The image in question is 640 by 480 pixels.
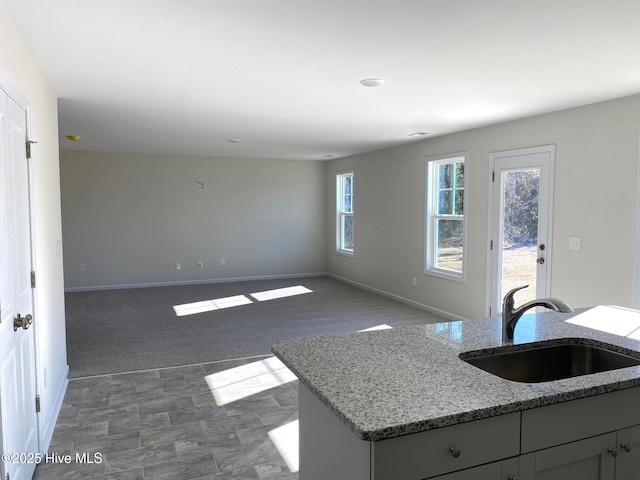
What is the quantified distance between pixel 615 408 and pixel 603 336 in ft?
1.97

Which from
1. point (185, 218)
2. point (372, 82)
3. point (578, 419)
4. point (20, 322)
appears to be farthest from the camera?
point (185, 218)

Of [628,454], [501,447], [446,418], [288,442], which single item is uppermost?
[446,418]

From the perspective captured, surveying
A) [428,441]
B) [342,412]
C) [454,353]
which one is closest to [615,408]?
[454,353]

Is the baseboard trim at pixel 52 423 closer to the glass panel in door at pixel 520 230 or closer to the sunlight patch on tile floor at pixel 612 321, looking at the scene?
the sunlight patch on tile floor at pixel 612 321

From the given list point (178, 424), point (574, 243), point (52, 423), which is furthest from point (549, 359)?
point (52, 423)

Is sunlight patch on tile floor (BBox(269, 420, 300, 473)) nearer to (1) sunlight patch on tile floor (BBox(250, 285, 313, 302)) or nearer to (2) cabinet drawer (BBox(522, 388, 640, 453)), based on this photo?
(2) cabinet drawer (BBox(522, 388, 640, 453))

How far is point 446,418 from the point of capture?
1.27 m

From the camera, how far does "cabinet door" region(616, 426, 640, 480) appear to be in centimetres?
158

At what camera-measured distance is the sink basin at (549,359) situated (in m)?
1.90

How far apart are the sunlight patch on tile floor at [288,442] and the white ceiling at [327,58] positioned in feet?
7.78

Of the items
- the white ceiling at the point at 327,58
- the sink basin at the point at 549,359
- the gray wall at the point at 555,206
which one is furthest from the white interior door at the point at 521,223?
the sink basin at the point at 549,359

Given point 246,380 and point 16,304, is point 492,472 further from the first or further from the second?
point 246,380

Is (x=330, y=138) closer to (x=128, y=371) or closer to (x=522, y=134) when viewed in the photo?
(x=522, y=134)

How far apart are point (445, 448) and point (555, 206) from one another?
3791 millimetres
